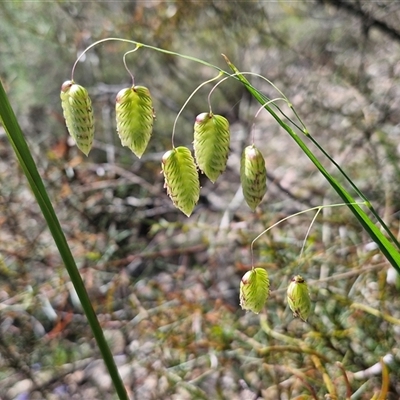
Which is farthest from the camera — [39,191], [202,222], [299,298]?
[202,222]

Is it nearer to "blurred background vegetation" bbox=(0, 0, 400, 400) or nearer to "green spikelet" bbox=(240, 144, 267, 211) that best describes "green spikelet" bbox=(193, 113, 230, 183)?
"green spikelet" bbox=(240, 144, 267, 211)

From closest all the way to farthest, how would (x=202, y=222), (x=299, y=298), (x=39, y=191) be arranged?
(x=39, y=191)
(x=299, y=298)
(x=202, y=222)

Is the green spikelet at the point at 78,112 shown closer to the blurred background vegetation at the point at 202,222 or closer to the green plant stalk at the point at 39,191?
the green plant stalk at the point at 39,191

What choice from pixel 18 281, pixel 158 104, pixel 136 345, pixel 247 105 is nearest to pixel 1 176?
pixel 18 281

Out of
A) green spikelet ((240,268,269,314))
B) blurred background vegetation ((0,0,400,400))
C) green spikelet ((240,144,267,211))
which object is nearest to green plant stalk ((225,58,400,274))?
green spikelet ((240,144,267,211))

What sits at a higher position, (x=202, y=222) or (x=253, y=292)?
(x=202, y=222)

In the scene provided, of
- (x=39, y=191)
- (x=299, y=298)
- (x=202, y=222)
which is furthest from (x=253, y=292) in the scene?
(x=202, y=222)

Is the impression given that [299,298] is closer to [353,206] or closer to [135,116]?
[353,206]

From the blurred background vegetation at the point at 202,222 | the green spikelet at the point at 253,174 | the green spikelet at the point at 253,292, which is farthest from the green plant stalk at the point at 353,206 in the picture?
the blurred background vegetation at the point at 202,222
